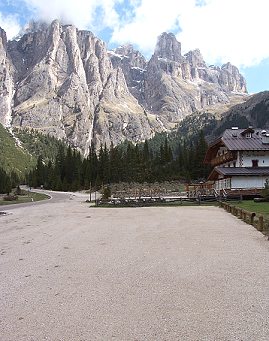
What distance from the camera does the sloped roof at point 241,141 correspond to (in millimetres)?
59656

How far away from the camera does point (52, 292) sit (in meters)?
8.63

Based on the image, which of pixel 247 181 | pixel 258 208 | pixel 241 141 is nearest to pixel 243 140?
pixel 241 141

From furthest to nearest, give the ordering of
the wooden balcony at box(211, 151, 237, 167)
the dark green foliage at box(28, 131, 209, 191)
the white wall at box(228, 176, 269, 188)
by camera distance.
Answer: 1. the dark green foliage at box(28, 131, 209, 191)
2. the wooden balcony at box(211, 151, 237, 167)
3. the white wall at box(228, 176, 269, 188)

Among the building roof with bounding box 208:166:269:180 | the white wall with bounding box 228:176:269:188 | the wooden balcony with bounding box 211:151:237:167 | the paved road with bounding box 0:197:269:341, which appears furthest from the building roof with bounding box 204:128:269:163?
the paved road with bounding box 0:197:269:341

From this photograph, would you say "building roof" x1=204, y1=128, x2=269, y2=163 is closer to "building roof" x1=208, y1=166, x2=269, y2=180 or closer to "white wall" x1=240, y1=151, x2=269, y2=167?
"white wall" x1=240, y1=151, x2=269, y2=167

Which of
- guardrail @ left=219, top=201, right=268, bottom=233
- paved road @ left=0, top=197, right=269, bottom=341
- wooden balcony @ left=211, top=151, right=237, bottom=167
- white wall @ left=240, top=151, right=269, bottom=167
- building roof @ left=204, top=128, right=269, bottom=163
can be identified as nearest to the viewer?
paved road @ left=0, top=197, right=269, bottom=341

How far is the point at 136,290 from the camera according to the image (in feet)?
28.4

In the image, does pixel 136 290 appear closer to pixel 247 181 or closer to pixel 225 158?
pixel 247 181

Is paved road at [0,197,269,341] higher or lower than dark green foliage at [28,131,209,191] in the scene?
lower

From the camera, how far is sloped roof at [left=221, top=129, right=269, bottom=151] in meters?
59.7

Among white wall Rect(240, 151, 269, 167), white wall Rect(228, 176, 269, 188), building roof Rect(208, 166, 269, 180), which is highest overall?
white wall Rect(240, 151, 269, 167)

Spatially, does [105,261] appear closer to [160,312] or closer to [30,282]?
[30,282]

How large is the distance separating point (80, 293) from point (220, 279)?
140 inches

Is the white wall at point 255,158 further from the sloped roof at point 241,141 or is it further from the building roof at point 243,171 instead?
the building roof at point 243,171
